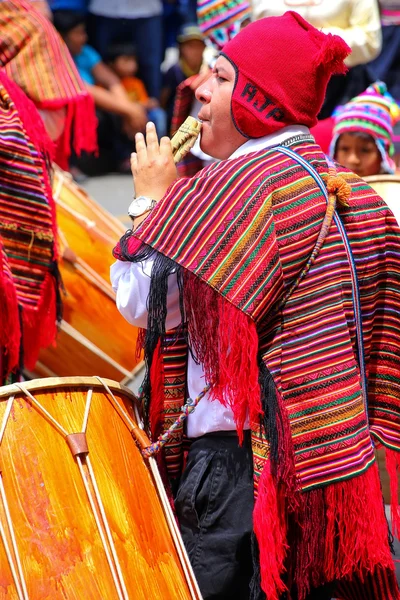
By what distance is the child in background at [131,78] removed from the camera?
824 centimetres

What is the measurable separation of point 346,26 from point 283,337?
3.52m

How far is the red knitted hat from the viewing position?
2.22 meters

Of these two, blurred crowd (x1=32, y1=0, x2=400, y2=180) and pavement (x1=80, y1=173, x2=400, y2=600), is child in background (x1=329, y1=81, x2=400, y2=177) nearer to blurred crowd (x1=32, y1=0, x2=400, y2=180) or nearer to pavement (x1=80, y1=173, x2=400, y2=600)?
blurred crowd (x1=32, y1=0, x2=400, y2=180)

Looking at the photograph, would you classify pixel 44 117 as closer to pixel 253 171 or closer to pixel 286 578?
pixel 253 171

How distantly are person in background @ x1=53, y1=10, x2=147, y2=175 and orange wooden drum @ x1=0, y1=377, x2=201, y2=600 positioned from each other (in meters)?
5.84

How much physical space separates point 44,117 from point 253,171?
5.45 ft

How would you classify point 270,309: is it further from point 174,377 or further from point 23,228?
point 23,228

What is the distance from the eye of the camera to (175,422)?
2367mm

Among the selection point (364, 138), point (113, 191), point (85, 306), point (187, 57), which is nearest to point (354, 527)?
point (85, 306)

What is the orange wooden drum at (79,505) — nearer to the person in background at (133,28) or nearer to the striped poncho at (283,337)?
the striped poncho at (283,337)

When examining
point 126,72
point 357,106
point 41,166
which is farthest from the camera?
point 126,72

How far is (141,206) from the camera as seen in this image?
7.35ft

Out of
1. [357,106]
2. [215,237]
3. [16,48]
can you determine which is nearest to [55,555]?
[215,237]

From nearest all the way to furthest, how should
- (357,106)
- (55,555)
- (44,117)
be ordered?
(55,555), (44,117), (357,106)
